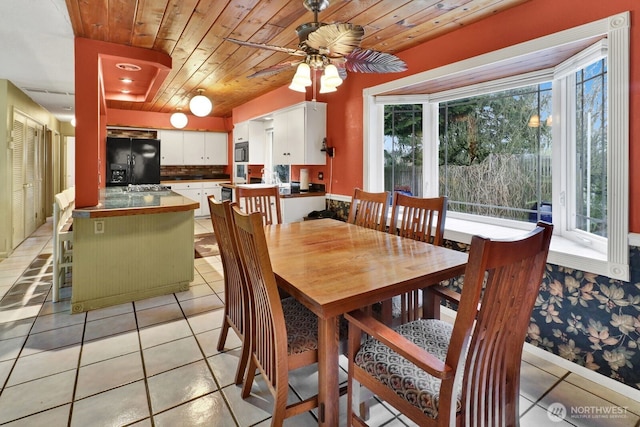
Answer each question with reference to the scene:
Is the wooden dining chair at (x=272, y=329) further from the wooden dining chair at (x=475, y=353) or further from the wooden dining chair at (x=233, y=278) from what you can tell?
the wooden dining chair at (x=475, y=353)

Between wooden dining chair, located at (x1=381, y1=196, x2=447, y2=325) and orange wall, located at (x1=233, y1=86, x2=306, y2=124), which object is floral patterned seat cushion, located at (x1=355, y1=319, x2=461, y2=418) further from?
orange wall, located at (x1=233, y1=86, x2=306, y2=124)

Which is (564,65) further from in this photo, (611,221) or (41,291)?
(41,291)

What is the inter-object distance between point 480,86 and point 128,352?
3355mm

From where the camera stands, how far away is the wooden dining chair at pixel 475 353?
0.93 m

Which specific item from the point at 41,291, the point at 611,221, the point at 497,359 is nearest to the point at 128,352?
the point at 41,291

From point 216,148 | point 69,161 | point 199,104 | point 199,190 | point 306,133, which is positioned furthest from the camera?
point 69,161

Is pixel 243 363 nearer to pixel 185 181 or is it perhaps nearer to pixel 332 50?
pixel 332 50

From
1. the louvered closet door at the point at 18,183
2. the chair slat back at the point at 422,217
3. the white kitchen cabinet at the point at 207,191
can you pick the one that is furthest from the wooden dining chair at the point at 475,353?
the white kitchen cabinet at the point at 207,191

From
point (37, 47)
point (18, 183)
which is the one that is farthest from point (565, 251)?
point (18, 183)

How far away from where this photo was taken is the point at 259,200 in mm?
2785

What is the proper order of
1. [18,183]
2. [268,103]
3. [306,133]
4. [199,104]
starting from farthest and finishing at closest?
[268,103] → [18,183] → [306,133] → [199,104]

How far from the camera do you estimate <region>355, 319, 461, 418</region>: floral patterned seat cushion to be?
1108 millimetres

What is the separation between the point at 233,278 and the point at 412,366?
1.07 meters

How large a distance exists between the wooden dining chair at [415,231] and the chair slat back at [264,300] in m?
0.66
